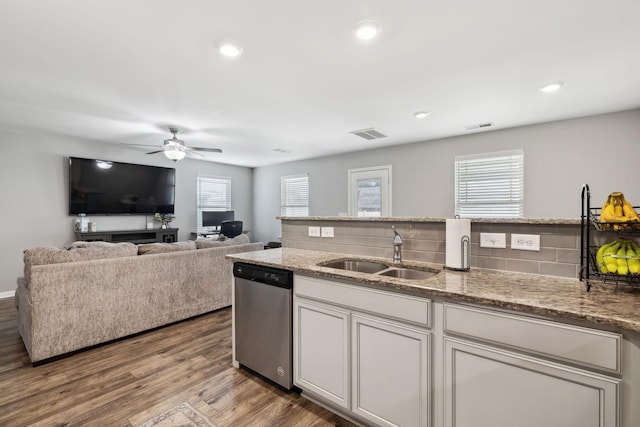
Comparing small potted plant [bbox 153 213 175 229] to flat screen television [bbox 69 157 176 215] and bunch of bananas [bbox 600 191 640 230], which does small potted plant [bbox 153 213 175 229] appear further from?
bunch of bananas [bbox 600 191 640 230]

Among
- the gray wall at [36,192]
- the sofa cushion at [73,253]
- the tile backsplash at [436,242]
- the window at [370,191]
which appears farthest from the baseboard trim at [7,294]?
the window at [370,191]

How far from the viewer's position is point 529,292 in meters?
1.30

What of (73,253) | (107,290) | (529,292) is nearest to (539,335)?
(529,292)

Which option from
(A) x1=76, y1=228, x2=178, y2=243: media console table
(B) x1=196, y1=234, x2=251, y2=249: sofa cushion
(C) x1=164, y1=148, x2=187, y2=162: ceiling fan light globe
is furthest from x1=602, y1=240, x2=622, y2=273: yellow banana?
(A) x1=76, y1=228, x2=178, y2=243: media console table

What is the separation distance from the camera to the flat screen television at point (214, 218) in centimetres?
671

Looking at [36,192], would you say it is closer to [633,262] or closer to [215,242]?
[215,242]

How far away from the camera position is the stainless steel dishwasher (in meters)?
2.01

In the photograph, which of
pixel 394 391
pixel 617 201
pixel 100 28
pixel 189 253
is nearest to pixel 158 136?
pixel 189 253

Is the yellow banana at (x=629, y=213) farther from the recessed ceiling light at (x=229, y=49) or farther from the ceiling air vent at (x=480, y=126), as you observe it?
the ceiling air vent at (x=480, y=126)

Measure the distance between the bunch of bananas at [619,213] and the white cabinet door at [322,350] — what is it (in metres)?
1.33

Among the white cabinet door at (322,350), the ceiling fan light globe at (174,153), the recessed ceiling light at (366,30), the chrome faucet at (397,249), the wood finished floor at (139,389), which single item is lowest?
the wood finished floor at (139,389)

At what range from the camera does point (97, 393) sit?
205cm

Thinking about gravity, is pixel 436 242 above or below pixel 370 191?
below

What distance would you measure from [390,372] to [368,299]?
0.39 meters
